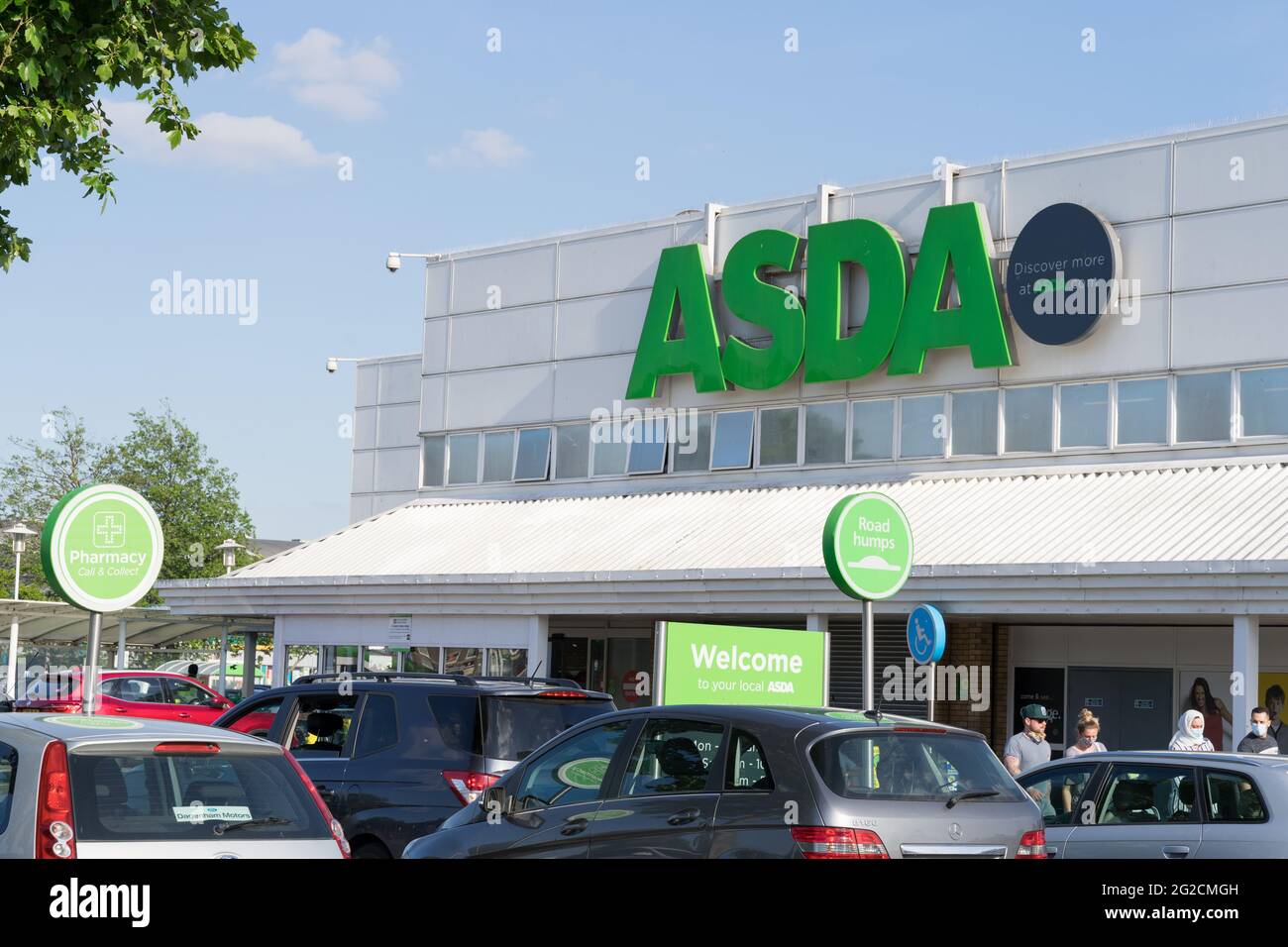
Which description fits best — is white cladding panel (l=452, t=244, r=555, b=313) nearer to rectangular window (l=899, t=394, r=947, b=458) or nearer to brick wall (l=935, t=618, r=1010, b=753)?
rectangular window (l=899, t=394, r=947, b=458)

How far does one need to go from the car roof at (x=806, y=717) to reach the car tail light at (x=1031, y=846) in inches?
22.9

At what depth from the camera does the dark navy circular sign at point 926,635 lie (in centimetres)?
Result: 1645

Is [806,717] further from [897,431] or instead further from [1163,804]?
[897,431]

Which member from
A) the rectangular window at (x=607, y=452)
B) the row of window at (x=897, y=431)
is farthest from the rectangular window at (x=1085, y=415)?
the rectangular window at (x=607, y=452)

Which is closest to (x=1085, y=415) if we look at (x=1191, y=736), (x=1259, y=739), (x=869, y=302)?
(x=869, y=302)

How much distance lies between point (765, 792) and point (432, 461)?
23320mm

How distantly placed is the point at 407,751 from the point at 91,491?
3036 millimetres

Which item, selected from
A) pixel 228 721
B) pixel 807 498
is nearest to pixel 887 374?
pixel 807 498

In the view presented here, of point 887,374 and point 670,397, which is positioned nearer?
point 887,374

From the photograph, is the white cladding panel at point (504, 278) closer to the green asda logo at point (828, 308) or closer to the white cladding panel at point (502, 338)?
the white cladding panel at point (502, 338)

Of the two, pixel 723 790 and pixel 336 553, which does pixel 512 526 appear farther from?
pixel 723 790

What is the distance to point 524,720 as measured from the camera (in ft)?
38.6
